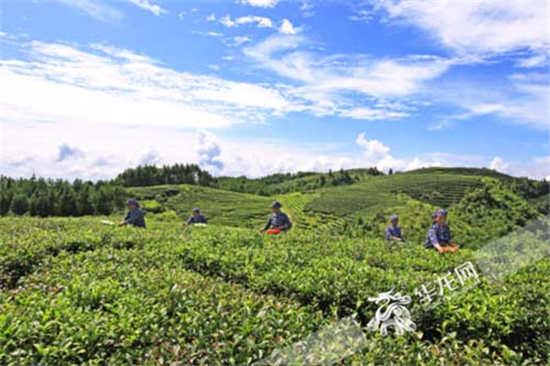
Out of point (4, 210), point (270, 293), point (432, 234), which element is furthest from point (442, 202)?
point (270, 293)

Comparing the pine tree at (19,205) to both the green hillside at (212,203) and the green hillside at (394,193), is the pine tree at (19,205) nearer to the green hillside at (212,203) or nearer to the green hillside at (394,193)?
the green hillside at (212,203)

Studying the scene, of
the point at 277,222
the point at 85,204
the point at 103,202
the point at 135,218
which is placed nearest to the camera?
the point at 277,222

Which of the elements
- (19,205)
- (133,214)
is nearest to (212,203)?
(19,205)

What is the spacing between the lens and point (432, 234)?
7.96m

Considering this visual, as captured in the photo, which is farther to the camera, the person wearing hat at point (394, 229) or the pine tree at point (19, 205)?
the pine tree at point (19, 205)

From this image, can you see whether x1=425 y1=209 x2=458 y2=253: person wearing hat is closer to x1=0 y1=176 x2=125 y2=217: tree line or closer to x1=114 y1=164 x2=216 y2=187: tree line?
x1=0 y1=176 x2=125 y2=217: tree line

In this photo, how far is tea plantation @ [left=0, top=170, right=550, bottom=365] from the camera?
315 cm

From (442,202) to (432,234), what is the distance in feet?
172

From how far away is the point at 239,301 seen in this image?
400cm

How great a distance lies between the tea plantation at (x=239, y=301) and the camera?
3148 mm

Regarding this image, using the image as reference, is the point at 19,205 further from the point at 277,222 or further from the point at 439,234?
the point at 439,234

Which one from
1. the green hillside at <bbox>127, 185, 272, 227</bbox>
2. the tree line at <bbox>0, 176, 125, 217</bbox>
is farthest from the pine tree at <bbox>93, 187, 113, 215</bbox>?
the green hillside at <bbox>127, 185, 272, 227</bbox>

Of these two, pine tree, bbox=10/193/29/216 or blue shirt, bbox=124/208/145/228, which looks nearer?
blue shirt, bbox=124/208/145/228

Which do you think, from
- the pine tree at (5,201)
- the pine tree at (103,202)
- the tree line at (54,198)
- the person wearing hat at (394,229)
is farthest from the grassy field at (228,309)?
the pine tree at (103,202)
